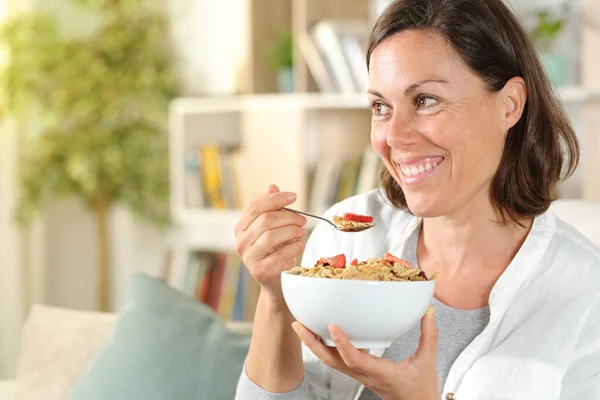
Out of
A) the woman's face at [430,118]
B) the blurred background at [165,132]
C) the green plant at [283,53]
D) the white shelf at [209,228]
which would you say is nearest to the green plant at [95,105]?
the blurred background at [165,132]

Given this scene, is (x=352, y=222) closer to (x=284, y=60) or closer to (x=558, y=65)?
(x=558, y=65)

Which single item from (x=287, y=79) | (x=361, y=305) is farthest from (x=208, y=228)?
(x=361, y=305)

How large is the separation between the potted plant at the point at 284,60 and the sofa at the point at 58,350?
183cm

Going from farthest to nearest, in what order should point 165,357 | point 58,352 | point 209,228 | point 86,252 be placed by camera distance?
point 86,252 < point 209,228 < point 58,352 < point 165,357

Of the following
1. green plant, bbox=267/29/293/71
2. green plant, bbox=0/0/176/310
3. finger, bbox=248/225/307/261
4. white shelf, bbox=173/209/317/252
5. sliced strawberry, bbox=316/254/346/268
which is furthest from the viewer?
Answer: green plant, bbox=0/0/176/310

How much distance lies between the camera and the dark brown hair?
1.41 metres

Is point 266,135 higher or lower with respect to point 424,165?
lower

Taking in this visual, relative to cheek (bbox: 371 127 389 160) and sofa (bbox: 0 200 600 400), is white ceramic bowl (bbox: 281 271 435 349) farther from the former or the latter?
sofa (bbox: 0 200 600 400)

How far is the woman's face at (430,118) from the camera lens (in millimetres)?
1371

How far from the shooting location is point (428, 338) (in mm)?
1153

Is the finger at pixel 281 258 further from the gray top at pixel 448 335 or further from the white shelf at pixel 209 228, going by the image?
the white shelf at pixel 209 228

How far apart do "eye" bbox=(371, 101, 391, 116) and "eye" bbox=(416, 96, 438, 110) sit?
49 millimetres

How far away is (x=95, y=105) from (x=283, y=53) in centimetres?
113

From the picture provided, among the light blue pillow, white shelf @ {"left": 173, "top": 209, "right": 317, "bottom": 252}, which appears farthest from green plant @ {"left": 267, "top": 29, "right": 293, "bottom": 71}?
the light blue pillow
